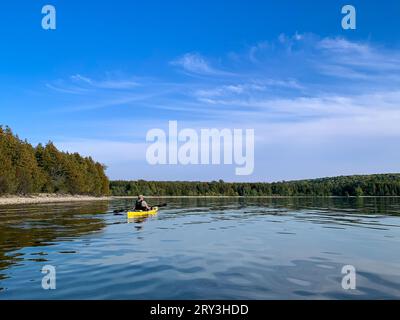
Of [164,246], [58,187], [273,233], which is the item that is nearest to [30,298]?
[164,246]

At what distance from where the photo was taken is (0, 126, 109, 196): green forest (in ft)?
395

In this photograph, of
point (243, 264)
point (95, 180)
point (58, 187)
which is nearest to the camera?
point (243, 264)

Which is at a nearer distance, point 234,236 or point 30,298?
point 30,298

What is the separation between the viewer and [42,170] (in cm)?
14950

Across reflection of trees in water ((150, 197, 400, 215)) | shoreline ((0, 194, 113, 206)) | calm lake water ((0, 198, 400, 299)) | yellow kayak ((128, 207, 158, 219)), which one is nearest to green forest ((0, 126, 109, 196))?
shoreline ((0, 194, 113, 206))

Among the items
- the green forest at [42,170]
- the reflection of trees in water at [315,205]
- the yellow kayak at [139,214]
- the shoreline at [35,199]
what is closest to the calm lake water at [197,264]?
the yellow kayak at [139,214]

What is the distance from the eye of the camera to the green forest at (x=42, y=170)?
120438mm

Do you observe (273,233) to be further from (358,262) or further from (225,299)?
(225,299)

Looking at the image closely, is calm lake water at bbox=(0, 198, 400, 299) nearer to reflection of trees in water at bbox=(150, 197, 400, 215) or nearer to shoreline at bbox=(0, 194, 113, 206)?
reflection of trees in water at bbox=(150, 197, 400, 215)

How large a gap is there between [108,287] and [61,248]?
10.6m

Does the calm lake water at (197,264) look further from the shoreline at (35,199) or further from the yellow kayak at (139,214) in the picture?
the shoreline at (35,199)

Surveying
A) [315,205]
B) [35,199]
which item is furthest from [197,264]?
[35,199]

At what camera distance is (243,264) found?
65.3 feet

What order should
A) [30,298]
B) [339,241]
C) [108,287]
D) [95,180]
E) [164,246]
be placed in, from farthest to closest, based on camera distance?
1. [95,180]
2. [339,241]
3. [164,246]
4. [108,287]
5. [30,298]
